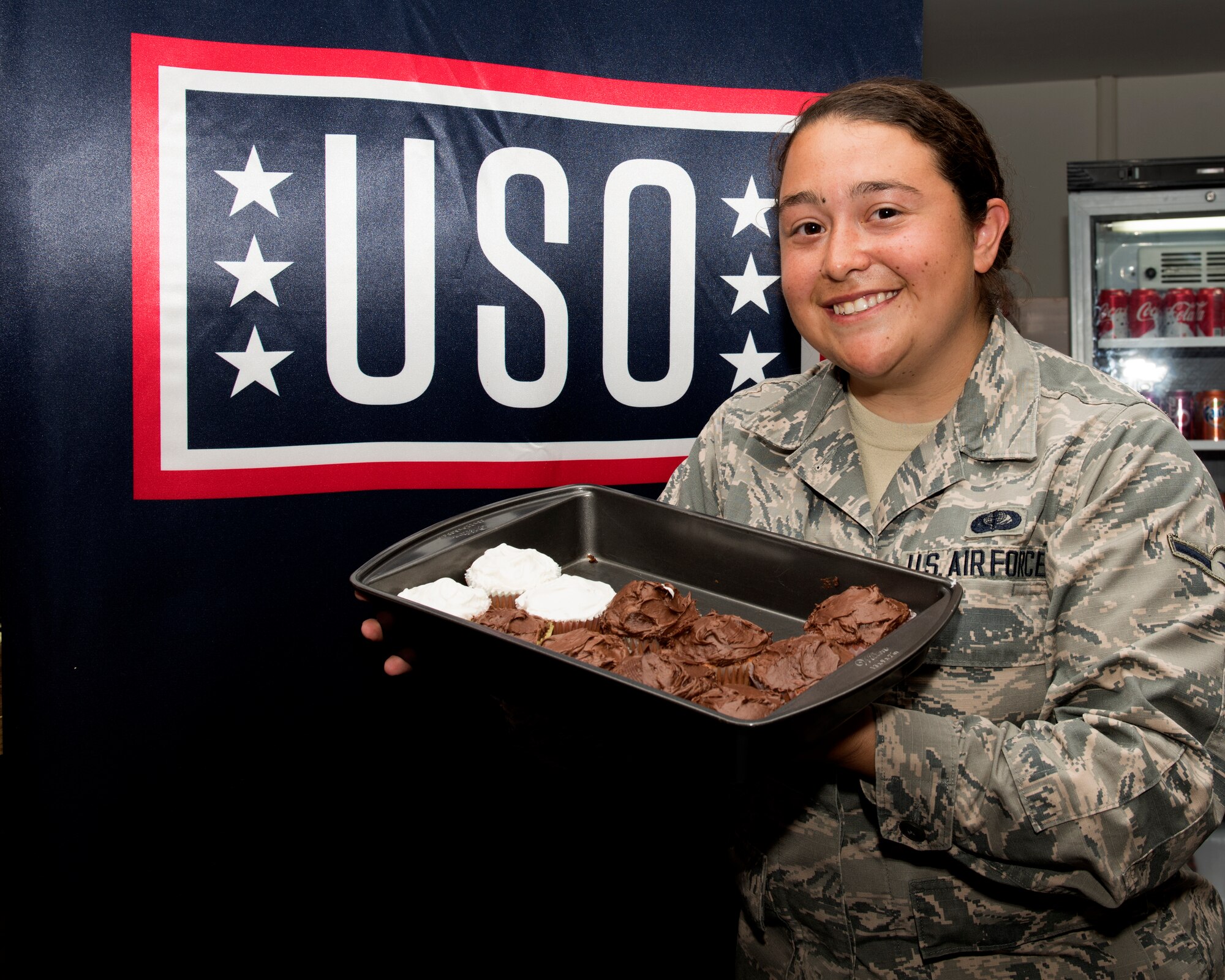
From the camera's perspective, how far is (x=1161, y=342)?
10.7ft

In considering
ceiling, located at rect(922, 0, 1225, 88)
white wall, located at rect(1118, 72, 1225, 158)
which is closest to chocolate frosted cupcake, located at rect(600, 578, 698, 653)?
ceiling, located at rect(922, 0, 1225, 88)

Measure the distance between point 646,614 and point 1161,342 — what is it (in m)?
2.88

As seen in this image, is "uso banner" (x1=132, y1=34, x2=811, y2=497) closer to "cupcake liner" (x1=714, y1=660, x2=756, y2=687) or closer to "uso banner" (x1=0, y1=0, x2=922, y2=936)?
"uso banner" (x1=0, y1=0, x2=922, y2=936)

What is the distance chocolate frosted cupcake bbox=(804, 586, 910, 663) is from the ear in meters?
0.51

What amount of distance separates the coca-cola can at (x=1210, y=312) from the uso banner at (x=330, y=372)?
6.39ft

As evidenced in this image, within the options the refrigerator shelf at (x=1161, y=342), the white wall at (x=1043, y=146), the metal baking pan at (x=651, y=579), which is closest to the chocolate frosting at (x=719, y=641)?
the metal baking pan at (x=651, y=579)

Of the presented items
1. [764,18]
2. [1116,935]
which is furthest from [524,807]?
[764,18]

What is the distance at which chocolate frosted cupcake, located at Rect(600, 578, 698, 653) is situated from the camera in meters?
1.14

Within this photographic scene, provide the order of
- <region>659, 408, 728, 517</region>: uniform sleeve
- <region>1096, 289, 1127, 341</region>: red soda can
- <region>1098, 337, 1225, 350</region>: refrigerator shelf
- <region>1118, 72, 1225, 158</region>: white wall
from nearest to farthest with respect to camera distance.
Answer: <region>659, 408, 728, 517</region>: uniform sleeve, <region>1098, 337, 1225, 350</region>: refrigerator shelf, <region>1096, 289, 1127, 341</region>: red soda can, <region>1118, 72, 1225, 158</region>: white wall

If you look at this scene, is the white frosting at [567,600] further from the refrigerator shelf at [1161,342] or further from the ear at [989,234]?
the refrigerator shelf at [1161,342]

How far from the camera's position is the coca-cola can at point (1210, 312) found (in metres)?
3.27

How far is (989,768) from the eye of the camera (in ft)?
3.29

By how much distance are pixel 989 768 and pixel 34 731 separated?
1.50 m

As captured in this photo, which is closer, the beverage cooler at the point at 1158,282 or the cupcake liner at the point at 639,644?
the cupcake liner at the point at 639,644
